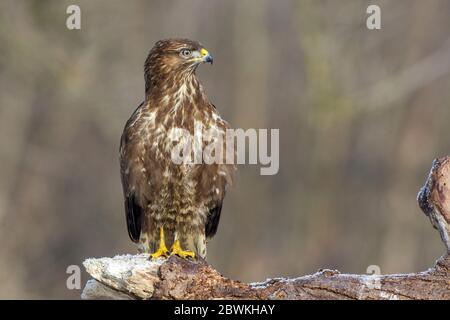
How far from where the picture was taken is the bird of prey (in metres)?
7.70

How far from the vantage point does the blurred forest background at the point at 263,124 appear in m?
18.0

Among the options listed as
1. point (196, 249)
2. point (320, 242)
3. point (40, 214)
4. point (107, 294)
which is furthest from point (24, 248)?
point (107, 294)

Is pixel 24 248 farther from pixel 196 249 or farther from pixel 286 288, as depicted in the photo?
pixel 286 288

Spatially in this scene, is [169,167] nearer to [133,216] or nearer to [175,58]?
[133,216]

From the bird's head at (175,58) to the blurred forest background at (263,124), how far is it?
8731 millimetres

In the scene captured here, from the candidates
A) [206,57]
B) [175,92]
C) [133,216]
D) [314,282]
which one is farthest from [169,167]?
[314,282]

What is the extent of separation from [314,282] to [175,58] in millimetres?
2645

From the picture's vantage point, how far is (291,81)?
22312mm

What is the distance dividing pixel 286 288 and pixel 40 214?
14.4m

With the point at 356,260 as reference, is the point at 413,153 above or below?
above

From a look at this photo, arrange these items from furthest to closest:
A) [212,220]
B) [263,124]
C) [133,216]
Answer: [263,124], [212,220], [133,216]

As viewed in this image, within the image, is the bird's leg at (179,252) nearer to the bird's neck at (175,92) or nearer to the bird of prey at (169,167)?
the bird of prey at (169,167)

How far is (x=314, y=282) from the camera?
5.99 meters

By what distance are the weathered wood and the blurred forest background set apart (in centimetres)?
1065
